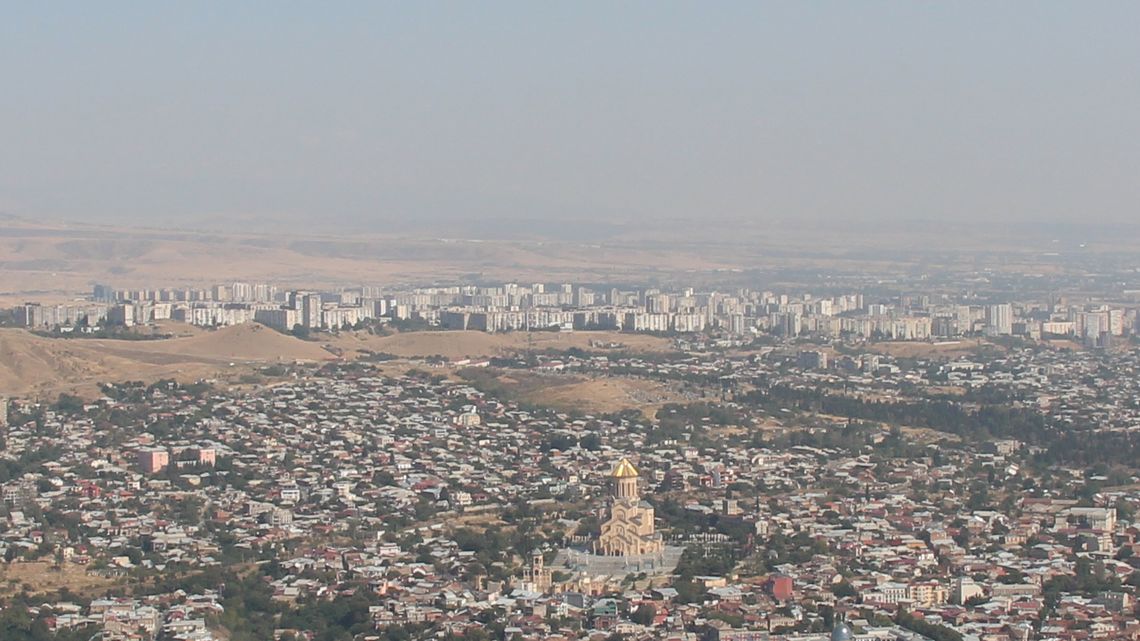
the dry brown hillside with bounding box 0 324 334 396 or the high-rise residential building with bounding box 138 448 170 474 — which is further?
the dry brown hillside with bounding box 0 324 334 396

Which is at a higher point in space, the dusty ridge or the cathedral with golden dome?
the cathedral with golden dome

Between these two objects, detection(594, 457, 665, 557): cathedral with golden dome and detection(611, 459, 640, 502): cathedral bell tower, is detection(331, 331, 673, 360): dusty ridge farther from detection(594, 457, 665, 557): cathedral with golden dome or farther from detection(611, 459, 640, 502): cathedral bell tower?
detection(594, 457, 665, 557): cathedral with golden dome

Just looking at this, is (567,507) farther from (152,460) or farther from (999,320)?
(999,320)

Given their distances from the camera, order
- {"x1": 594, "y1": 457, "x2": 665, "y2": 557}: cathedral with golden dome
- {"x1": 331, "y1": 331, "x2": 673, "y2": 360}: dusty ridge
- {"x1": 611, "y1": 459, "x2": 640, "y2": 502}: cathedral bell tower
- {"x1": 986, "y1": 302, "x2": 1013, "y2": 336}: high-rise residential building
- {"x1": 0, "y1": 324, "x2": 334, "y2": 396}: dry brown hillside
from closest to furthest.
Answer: {"x1": 594, "y1": 457, "x2": 665, "y2": 557}: cathedral with golden dome → {"x1": 611, "y1": 459, "x2": 640, "y2": 502}: cathedral bell tower → {"x1": 0, "y1": 324, "x2": 334, "y2": 396}: dry brown hillside → {"x1": 331, "y1": 331, "x2": 673, "y2": 360}: dusty ridge → {"x1": 986, "y1": 302, "x2": 1013, "y2": 336}: high-rise residential building

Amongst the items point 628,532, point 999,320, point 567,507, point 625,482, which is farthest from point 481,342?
point 628,532

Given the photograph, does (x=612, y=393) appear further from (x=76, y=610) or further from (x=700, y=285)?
(x=700, y=285)

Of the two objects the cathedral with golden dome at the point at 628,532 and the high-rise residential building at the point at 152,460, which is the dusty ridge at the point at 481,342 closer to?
the high-rise residential building at the point at 152,460

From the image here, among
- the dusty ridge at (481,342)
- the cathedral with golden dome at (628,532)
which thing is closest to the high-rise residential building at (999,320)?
the dusty ridge at (481,342)

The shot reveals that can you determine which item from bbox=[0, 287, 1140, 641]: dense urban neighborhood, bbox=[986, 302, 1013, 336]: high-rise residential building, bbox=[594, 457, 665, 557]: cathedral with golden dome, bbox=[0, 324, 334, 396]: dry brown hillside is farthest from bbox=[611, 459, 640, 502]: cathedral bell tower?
bbox=[986, 302, 1013, 336]: high-rise residential building
